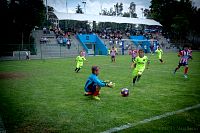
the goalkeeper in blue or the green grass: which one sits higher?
the goalkeeper in blue

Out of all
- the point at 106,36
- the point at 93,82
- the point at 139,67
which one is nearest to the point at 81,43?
the point at 106,36

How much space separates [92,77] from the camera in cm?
934

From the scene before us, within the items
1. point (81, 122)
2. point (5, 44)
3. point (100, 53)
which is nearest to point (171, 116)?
point (81, 122)

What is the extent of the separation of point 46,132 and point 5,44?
3148cm

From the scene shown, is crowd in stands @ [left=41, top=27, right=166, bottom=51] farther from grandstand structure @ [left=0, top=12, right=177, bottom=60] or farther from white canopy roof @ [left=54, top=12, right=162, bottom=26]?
white canopy roof @ [left=54, top=12, right=162, bottom=26]

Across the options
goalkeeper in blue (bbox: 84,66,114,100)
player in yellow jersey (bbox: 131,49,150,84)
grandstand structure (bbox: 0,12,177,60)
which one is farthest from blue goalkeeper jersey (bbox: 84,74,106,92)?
grandstand structure (bbox: 0,12,177,60)

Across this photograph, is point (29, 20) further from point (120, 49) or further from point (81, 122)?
point (120, 49)

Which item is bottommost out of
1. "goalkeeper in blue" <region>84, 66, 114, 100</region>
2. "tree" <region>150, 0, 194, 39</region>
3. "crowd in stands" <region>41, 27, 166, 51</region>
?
"goalkeeper in blue" <region>84, 66, 114, 100</region>

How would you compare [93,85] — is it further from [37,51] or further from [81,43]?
[81,43]

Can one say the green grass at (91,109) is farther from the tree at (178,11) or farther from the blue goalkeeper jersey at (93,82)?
the tree at (178,11)

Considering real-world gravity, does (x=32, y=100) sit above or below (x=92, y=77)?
below

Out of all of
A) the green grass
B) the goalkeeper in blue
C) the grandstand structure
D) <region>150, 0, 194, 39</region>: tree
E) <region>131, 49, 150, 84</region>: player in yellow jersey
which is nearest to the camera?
the green grass

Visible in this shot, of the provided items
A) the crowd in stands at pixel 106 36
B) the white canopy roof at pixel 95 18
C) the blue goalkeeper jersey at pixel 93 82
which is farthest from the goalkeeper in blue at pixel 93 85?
the white canopy roof at pixel 95 18

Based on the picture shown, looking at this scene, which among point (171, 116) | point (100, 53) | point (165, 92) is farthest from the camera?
point (100, 53)
